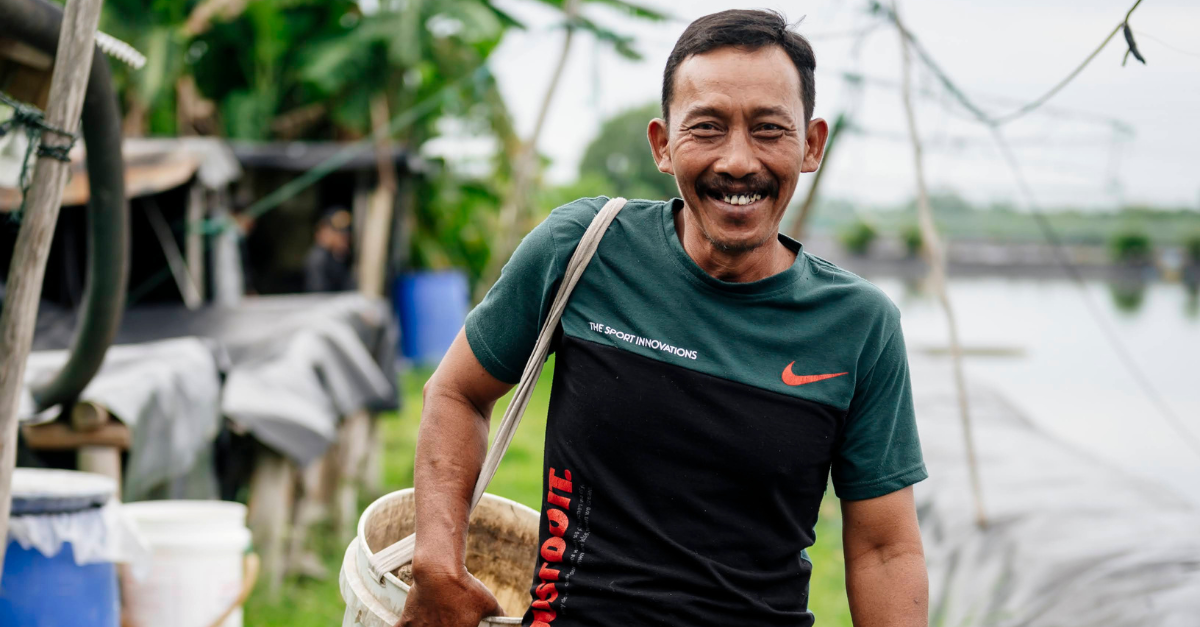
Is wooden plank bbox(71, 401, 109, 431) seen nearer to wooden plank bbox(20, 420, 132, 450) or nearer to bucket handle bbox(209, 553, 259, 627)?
wooden plank bbox(20, 420, 132, 450)

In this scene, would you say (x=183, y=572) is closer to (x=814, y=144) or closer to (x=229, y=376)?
(x=229, y=376)

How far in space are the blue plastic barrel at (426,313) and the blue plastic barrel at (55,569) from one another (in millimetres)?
11278

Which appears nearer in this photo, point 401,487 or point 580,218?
point 580,218

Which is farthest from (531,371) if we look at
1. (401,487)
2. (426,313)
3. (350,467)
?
(426,313)

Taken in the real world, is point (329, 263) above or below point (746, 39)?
below

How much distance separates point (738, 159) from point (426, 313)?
43.2 feet

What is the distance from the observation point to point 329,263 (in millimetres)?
11297

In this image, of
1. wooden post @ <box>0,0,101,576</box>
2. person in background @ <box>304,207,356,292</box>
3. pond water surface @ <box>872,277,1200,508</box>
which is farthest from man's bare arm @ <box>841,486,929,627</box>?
person in background @ <box>304,207,356,292</box>

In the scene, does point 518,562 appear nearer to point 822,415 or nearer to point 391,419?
point 822,415

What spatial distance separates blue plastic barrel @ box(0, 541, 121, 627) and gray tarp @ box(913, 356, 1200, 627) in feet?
11.6

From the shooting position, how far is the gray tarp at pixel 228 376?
4371 millimetres

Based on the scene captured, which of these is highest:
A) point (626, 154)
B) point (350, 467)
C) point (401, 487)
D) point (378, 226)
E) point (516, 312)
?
point (626, 154)

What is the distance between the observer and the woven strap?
177 centimetres

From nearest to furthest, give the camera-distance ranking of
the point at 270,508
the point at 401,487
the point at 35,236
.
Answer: the point at 35,236
the point at 270,508
the point at 401,487
